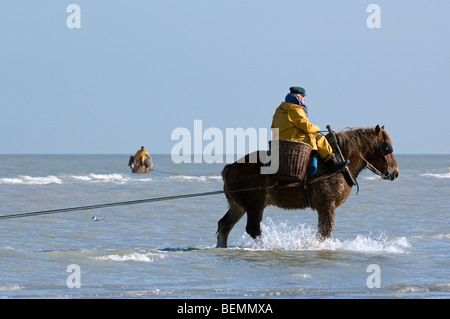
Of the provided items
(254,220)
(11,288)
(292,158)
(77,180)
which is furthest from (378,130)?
(77,180)

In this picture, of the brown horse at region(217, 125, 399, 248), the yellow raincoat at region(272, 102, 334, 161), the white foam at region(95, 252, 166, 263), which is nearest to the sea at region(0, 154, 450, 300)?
the white foam at region(95, 252, 166, 263)

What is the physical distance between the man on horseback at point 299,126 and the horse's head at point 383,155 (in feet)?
2.20

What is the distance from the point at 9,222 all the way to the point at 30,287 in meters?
6.83

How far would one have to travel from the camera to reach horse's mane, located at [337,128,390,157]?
11117 mm

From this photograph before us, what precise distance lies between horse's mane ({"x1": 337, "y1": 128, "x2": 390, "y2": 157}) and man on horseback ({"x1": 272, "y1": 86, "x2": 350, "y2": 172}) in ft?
1.08

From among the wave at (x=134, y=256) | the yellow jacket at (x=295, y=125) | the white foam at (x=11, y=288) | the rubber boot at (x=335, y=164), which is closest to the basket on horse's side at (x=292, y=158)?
the yellow jacket at (x=295, y=125)

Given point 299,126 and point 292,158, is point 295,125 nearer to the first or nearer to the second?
point 299,126

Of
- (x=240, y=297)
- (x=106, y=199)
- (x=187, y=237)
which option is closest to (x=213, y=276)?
(x=240, y=297)

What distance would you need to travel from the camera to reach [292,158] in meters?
10.6

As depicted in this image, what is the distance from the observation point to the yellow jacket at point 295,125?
34.9 feet

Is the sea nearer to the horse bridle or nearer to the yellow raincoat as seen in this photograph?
the horse bridle

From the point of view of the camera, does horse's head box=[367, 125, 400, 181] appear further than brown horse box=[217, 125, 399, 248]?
Yes

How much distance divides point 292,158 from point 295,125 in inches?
17.9
